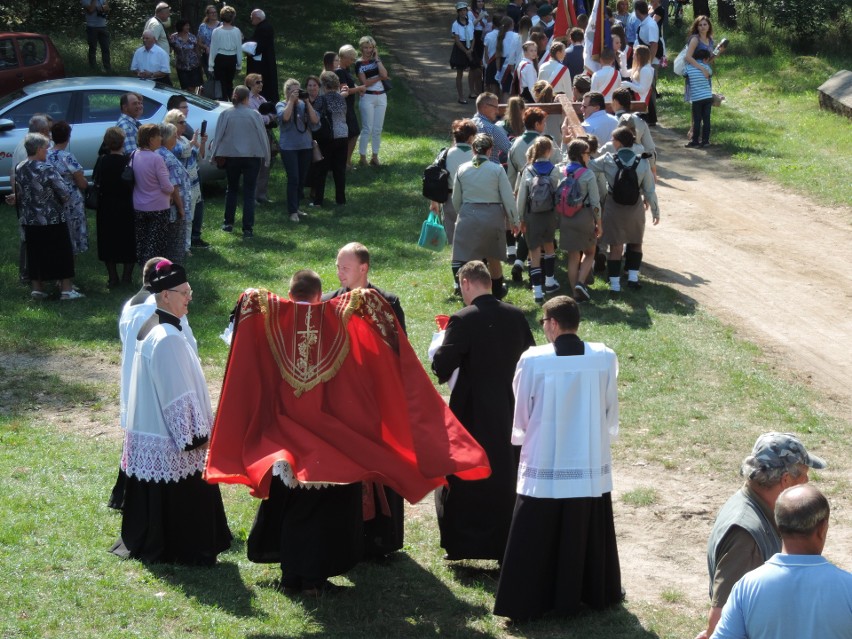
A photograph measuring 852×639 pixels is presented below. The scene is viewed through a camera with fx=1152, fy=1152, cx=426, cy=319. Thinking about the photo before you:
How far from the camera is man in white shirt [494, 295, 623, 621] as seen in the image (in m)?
6.25

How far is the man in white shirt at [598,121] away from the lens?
13.3m

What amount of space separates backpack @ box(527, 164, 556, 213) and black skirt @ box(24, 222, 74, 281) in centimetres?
515

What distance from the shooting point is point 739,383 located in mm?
10672

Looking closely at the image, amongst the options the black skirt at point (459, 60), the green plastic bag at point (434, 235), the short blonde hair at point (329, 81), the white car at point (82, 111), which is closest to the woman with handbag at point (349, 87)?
the short blonde hair at point (329, 81)

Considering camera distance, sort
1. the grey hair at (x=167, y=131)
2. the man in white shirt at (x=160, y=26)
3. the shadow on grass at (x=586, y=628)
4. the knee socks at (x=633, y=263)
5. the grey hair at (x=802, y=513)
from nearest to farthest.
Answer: the grey hair at (x=802, y=513) → the shadow on grass at (x=586, y=628) → the grey hair at (x=167, y=131) → the knee socks at (x=633, y=263) → the man in white shirt at (x=160, y=26)

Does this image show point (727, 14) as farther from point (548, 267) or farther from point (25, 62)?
point (548, 267)

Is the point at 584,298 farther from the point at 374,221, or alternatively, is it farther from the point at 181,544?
the point at 181,544

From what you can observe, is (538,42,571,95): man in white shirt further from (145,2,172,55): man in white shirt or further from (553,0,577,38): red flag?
(145,2,172,55): man in white shirt

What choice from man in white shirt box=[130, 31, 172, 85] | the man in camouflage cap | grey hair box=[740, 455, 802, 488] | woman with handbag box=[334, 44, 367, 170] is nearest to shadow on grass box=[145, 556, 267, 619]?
the man in camouflage cap

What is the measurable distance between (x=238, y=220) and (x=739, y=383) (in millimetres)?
8156

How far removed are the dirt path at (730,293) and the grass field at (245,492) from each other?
0.20 m

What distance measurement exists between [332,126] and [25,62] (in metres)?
6.92

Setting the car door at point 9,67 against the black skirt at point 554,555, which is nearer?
the black skirt at point 554,555

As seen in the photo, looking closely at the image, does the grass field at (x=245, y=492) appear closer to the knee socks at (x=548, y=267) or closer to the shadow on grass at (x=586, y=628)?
the shadow on grass at (x=586, y=628)
